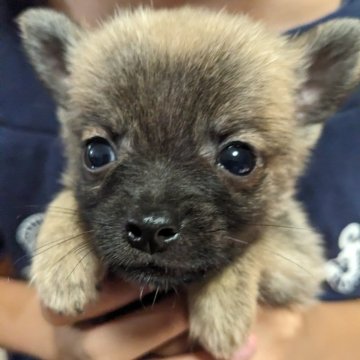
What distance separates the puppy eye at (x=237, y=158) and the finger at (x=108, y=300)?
344mm

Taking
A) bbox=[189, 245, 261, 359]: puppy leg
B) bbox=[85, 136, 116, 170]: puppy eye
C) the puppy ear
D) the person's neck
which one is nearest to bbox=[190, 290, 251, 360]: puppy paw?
bbox=[189, 245, 261, 359]: puppy leg

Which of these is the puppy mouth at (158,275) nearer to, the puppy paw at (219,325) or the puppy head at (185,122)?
the puppy head at (185,122)

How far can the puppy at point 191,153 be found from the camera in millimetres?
1108

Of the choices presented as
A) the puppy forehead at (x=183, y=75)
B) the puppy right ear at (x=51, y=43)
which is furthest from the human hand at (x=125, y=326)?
the puppy right ear at (x=51, y=43)

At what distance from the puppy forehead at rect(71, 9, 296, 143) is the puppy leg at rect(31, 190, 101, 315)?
297 mm

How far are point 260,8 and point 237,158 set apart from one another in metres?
0.92

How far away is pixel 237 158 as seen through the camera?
119cm

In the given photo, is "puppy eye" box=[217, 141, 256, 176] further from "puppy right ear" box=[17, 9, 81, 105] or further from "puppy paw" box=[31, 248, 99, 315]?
Result: "puppy right ear" box=[17, 9, 81, 105]

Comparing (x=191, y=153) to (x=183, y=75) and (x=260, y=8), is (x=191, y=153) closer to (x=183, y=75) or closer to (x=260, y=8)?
(x=183, y=75)

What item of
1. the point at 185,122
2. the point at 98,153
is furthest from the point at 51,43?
the point at 185,122

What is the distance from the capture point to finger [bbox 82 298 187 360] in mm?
1333

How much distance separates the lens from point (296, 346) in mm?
1547

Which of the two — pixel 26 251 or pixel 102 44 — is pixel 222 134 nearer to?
pixel 102 44

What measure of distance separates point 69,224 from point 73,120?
250 millimetres
